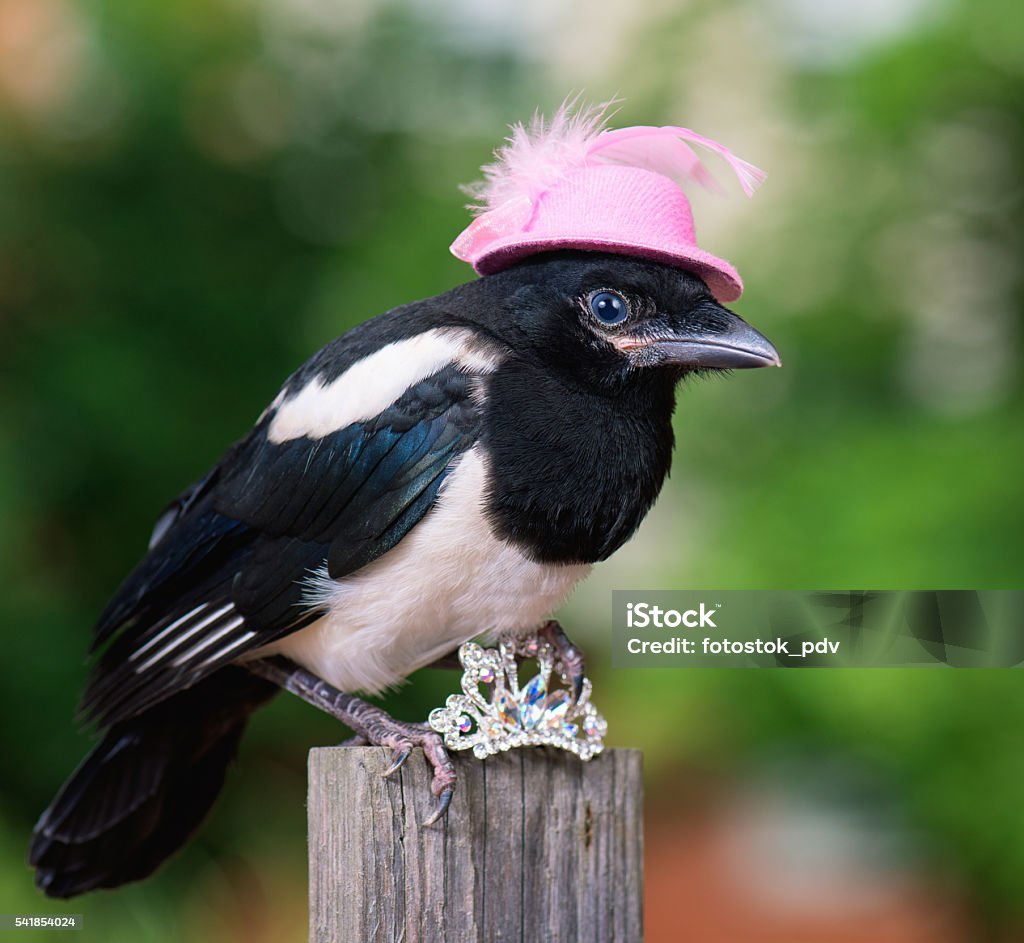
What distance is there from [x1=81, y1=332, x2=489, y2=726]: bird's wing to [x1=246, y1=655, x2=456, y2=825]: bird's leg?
0.12 m

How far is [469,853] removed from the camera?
149 cm

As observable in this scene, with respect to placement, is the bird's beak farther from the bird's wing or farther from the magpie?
the bird's wing

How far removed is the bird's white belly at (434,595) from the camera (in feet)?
5.22

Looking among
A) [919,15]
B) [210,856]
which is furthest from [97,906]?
[919,15]

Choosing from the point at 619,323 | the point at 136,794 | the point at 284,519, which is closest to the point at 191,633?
the point at 284,519

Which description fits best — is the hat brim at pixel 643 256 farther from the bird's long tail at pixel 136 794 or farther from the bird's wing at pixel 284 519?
the bird's long tail at pixel 136 794

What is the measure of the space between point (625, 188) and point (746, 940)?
4.31 metres

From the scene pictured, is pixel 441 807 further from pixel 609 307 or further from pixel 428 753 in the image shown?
pixel 609 307

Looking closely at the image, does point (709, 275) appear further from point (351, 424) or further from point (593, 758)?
point (593, 758)

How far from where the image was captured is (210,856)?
13.7 ft

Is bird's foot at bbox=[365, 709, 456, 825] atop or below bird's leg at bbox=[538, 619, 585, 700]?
below

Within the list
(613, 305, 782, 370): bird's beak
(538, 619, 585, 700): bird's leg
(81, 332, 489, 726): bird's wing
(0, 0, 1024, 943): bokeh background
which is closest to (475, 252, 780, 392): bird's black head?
(613, 305, 782, 370): bird's beak

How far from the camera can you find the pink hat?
1556 mm

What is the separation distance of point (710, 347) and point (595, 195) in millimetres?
257
